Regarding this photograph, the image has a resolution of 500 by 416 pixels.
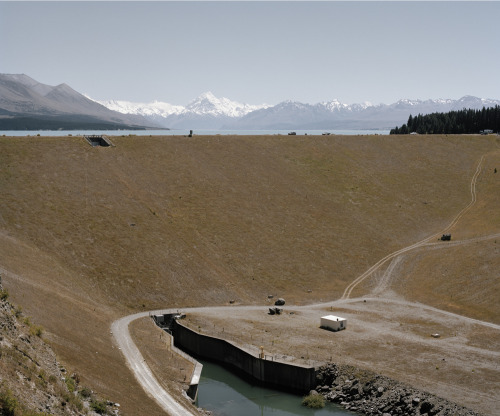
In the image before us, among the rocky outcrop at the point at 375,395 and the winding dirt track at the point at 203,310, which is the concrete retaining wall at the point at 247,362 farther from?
the winding dirt track at the point at 203,310

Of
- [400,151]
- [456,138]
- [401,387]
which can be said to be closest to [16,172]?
[401,387]

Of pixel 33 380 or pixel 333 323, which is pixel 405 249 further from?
pixel 33 380

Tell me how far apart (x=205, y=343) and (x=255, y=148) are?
237ft

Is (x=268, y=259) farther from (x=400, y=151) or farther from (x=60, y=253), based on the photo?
(x=400, y=151)

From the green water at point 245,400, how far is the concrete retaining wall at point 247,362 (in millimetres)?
1121

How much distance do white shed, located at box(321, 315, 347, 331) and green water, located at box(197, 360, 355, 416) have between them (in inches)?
526

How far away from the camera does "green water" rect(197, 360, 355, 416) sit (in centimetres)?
4791

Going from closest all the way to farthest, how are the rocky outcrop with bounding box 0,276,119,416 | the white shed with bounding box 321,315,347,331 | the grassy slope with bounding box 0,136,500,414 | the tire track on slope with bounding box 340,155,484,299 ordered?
the rocky outcrop with bounding box 0,276,119,416 → the white shed with bounding box 321,315,347,331 → the grassy slope with bounding box 0,136,500,414 → the tire track on slope with bounding box 340,155,484,299

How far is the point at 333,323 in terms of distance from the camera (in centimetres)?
6278

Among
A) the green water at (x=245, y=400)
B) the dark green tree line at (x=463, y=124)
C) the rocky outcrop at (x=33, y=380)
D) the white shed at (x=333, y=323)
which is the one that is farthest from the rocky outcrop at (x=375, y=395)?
the dark green tree line at (x=463, y=124)

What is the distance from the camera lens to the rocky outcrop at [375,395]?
4416 centimetres

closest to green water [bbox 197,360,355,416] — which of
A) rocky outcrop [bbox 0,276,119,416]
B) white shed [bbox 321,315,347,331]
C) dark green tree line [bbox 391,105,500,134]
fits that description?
white shed [bbox 321,315,347,331]

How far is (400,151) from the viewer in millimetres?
141250

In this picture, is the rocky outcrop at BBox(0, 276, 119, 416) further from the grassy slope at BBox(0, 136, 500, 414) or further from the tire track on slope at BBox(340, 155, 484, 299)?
the tire track on slope at BBox(340, 155, 484, 299)
